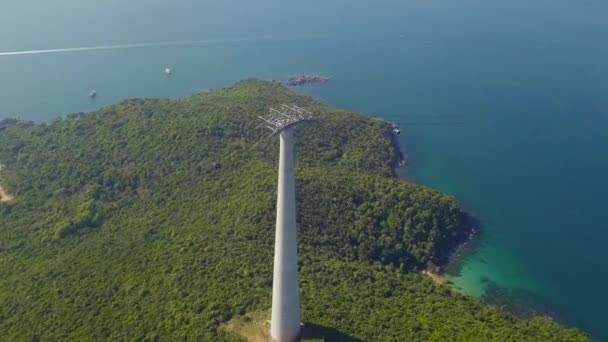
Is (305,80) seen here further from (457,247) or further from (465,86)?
(457,247)

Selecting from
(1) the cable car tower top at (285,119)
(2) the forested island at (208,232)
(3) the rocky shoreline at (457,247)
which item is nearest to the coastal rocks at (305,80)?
(2) the forested island at (208,232)

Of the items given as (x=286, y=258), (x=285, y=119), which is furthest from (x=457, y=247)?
(x=285, y=119)

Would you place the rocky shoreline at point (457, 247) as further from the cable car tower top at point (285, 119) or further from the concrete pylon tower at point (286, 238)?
the cable car tower top at point (285, 119)

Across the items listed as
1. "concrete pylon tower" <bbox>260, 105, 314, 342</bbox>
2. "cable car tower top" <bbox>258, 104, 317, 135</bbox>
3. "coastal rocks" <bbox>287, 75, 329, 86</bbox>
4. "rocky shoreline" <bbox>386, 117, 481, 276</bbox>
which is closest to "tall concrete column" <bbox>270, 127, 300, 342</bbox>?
"concrete pylon tower" <bbox>260, 105, 314, 342</bbox>

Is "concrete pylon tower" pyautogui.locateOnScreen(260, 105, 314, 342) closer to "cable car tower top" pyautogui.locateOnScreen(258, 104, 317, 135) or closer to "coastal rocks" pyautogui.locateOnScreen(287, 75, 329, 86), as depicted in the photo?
"cable car tower top" pyautogui.locateOnScreen(258, 104, 317, 135)

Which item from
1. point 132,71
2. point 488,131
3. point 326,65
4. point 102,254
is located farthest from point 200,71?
point 102,254
